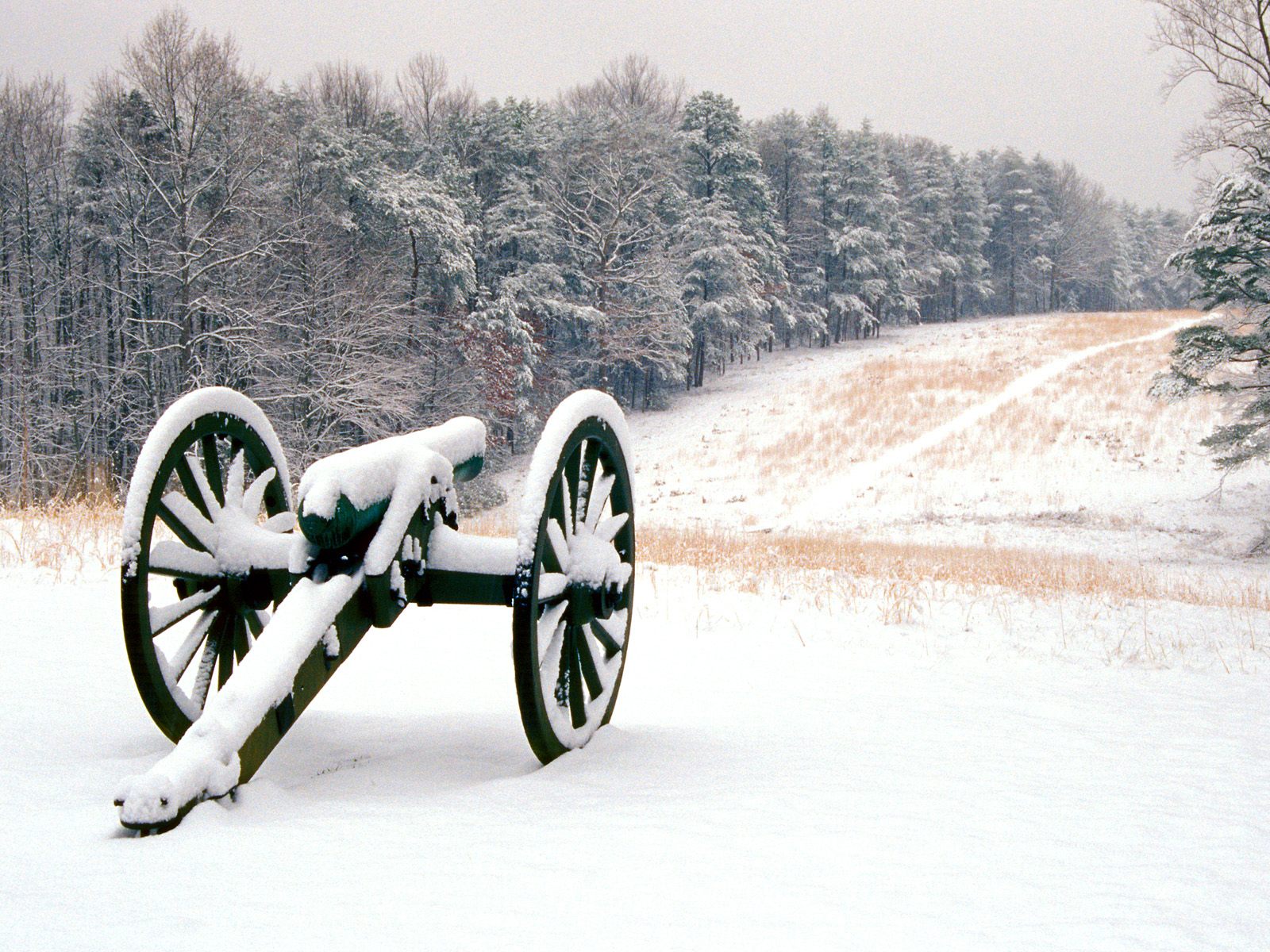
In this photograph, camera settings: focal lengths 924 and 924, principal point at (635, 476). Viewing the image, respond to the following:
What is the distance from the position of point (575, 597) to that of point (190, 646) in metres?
1.46

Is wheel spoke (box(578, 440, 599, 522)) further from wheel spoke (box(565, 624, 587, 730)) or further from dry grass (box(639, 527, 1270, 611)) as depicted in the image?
dry grass (box(639, 527, 1270, 611))

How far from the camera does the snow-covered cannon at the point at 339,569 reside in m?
2.81

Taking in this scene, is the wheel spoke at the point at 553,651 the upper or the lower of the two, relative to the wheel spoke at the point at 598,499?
lower

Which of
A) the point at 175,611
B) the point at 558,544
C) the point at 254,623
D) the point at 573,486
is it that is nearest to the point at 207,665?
the point at 175,611

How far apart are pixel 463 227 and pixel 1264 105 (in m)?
20.1

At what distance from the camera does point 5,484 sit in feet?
66.5

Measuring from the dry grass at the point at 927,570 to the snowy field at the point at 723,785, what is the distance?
0.15 metres

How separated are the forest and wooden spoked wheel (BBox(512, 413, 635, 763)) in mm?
6228

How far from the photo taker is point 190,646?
3459 mm

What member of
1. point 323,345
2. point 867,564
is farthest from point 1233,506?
point 323,345

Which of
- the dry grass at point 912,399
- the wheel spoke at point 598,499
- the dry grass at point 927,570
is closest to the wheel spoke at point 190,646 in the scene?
the wheel spoke at point 598,499

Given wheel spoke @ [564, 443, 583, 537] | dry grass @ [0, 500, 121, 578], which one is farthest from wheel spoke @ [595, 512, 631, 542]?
dry grass @ [0, 500, 121, 578]

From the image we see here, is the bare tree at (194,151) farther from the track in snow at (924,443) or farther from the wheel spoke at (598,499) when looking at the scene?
the wheel spoke at (598,499)

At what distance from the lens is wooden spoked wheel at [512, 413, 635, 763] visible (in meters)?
2.92
